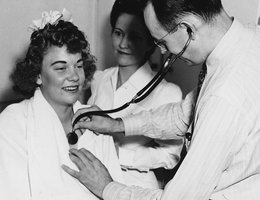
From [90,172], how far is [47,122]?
31 cm

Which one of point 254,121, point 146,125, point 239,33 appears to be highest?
point 239,33

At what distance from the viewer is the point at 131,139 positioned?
2.19 meters

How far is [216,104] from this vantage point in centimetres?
126

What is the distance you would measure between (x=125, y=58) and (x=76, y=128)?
545mm

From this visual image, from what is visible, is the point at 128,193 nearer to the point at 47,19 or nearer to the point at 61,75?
the point at 61,75

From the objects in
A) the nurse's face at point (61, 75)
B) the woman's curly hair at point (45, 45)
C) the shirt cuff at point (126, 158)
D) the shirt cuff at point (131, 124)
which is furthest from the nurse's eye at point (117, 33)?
the shirt cuff at point (126, 158)

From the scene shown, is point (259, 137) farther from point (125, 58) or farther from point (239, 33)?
point (125, 58)

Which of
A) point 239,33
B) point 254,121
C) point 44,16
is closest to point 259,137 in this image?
point 254,121

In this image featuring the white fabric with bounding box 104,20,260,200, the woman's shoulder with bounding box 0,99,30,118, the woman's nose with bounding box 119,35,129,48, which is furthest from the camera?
the woman's nose with bounding box 119,35,129,48

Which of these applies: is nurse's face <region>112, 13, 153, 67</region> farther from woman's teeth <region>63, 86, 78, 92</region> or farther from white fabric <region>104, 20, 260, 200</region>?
white fabric <region>104, 20, 260, 200</region>

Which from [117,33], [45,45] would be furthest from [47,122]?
[117,33]

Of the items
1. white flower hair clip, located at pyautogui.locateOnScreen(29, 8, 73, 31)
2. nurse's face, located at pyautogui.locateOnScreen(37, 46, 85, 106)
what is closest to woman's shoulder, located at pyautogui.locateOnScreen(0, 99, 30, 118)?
nurse's face, located at pyautogui.locateOnScreen(37, 46, 85, 106)

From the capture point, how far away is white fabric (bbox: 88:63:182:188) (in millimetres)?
2078

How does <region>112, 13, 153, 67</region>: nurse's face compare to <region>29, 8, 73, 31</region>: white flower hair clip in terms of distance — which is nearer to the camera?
<region>29, 8, 73, 31</region>: white flower hair clip
